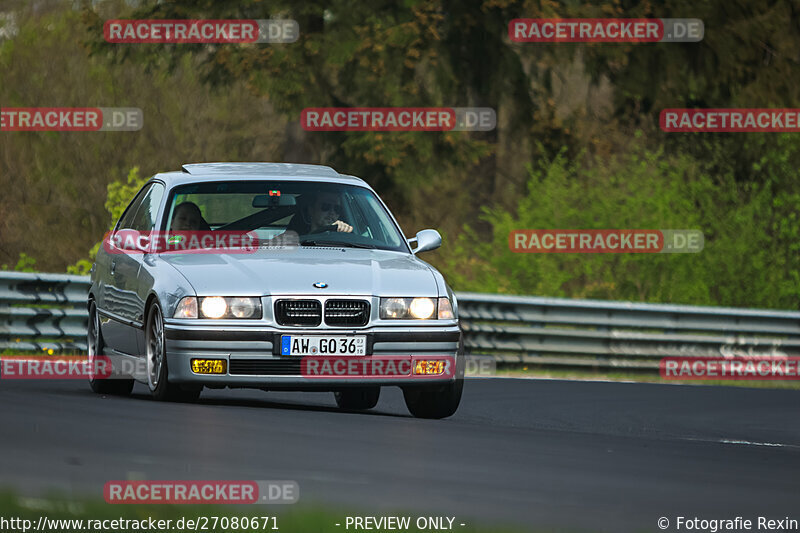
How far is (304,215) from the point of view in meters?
12.7

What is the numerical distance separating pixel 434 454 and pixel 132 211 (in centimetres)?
494

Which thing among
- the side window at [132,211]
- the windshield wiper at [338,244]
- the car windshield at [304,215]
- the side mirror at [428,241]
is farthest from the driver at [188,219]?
the side mirror at [428,241]

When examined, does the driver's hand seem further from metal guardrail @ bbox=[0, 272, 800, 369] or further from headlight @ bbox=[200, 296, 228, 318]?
metal guardrail @ bbox=[0, 272, 800, 369]

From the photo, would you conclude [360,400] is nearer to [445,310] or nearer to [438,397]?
[438,397]

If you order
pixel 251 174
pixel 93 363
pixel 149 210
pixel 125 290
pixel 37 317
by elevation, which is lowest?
pixel 93 363

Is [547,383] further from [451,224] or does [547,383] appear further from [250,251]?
[451,224]

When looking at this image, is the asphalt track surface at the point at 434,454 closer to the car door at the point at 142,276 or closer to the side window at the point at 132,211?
the car door at the point at 142,276

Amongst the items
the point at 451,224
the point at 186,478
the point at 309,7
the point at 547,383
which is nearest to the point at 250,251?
the point at 186,478

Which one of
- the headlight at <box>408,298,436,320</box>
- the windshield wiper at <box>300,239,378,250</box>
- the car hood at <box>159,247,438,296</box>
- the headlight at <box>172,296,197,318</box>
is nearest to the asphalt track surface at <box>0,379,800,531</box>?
the headlight at <box>172,296,197,318</box>

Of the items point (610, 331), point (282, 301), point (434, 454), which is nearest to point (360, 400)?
point (282, 301)

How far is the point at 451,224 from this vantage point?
44.3 meters

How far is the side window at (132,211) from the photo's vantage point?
13758mm

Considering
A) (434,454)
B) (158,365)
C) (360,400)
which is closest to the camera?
(434,454)

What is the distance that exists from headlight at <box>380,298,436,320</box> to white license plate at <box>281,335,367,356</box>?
0.27 meters
